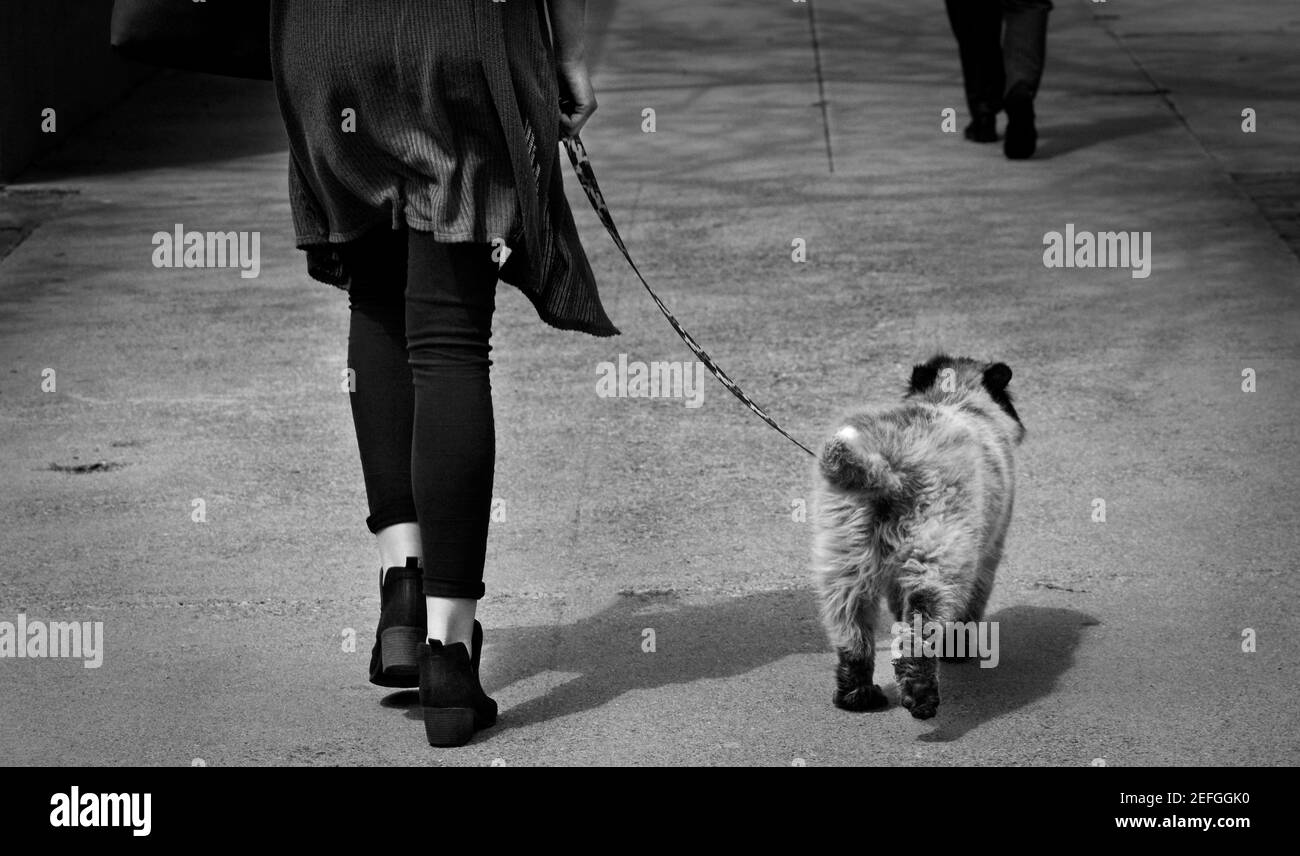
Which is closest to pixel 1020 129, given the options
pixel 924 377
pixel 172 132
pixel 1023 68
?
pixel 1023 68

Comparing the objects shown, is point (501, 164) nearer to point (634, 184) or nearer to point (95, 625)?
point (95, 625)

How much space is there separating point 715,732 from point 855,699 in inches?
12.8

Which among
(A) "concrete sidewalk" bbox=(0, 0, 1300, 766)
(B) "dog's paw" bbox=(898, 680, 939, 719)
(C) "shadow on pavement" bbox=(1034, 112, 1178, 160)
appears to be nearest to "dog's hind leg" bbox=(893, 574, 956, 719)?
(B) "dog's paw" bbox=(898, 680, 939, 719)

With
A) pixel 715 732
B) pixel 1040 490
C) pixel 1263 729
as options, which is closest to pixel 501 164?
pixel 715 732

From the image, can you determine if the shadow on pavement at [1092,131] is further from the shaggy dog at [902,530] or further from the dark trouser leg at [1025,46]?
the shaggy dog at [902,530]

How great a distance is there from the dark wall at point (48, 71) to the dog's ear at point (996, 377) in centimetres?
668

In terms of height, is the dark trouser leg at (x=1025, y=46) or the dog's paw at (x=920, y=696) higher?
the dark trouser leg at (x=1025, y=46)

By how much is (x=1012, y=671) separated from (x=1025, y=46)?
5.99 metres

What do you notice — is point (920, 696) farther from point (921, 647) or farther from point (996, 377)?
point (996, 377)

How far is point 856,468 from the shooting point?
3725 mm

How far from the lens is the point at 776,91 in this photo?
11.4m

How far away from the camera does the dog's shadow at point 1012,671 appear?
399cm

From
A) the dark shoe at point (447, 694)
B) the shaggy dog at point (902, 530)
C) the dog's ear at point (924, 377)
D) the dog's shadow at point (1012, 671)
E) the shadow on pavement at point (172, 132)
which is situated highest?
the shadow on pavement at point (172, 132)

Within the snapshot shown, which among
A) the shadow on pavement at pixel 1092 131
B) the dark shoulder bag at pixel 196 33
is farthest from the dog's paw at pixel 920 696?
the shadow on pavement at pixel 1092 131
